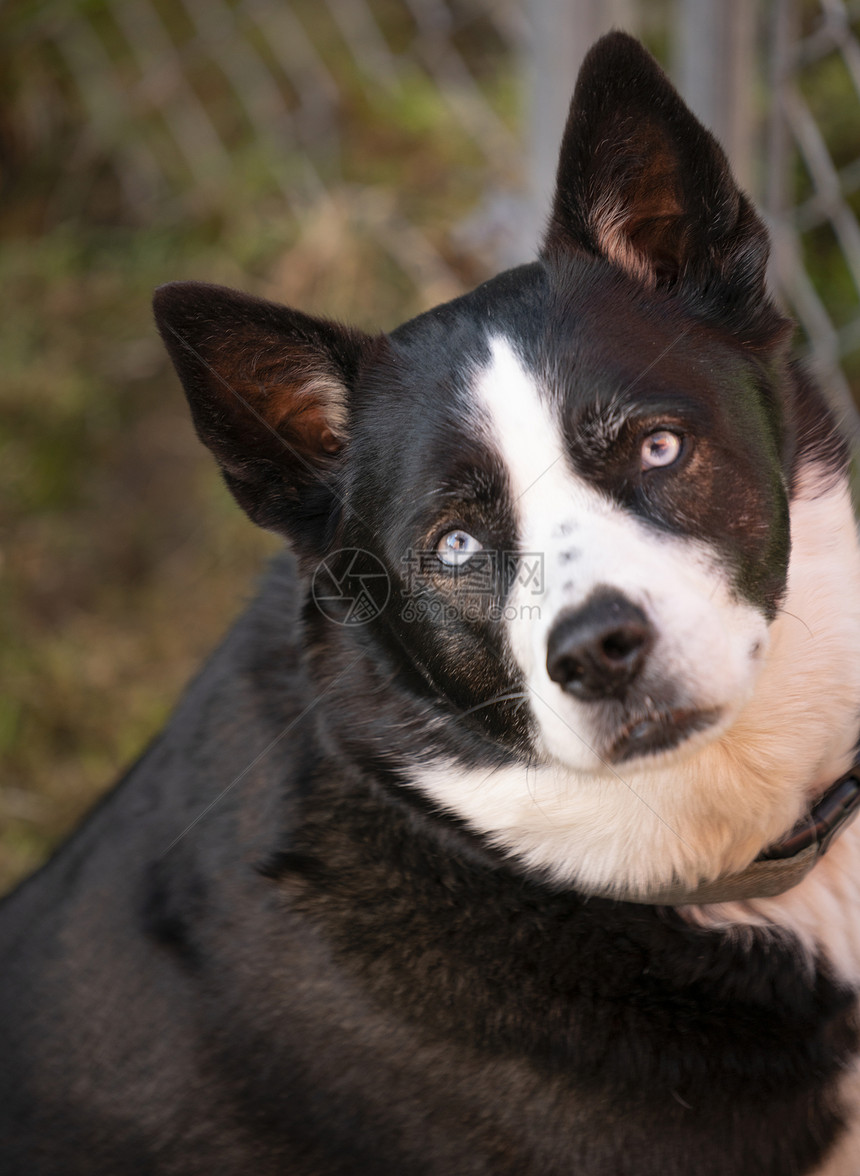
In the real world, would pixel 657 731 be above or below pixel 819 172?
below

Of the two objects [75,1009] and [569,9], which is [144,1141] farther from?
[569,9]

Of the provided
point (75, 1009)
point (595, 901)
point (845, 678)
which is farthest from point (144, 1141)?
point (845, 678)

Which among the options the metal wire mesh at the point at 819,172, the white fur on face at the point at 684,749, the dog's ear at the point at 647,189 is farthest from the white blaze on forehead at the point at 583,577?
the metal wire mesh at the point at 819,172

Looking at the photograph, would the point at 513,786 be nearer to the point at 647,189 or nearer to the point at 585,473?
the point at 585,473

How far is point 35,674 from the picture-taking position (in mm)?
3768

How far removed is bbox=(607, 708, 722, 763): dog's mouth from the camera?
168cm

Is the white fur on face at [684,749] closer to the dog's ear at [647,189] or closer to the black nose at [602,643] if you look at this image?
the black nose at [602,643]

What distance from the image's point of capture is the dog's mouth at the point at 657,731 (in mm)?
1678

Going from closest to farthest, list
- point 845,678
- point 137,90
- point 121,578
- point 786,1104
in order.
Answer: point 786,1104 → point 845,678 → point 121,578 → point 137,90

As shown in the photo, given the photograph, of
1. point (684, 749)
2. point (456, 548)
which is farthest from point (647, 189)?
point (684, 749)

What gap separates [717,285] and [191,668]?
7.74 ft

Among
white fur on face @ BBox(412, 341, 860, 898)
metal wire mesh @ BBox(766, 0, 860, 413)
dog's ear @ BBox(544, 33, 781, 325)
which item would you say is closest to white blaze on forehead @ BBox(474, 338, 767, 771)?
white fur on face @ BBox(412, 341, 860, 898)

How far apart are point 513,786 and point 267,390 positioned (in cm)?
77

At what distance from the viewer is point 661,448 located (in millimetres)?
1757
